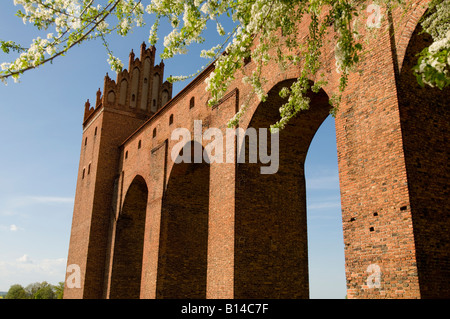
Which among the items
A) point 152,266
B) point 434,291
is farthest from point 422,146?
point 152,266

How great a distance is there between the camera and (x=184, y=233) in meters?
14.0

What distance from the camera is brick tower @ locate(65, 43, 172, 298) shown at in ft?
60.1

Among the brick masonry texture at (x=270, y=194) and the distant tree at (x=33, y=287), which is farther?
the distant tree at (x=33, y=287)

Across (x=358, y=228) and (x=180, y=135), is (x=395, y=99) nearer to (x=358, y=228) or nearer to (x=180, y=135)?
(x=358, y=228)

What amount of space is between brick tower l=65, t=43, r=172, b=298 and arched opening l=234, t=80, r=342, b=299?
10.6 m

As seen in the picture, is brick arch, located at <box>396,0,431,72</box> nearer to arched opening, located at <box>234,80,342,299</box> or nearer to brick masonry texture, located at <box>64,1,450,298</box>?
brick masonry texture, located at <box>64,1,450,298</box>

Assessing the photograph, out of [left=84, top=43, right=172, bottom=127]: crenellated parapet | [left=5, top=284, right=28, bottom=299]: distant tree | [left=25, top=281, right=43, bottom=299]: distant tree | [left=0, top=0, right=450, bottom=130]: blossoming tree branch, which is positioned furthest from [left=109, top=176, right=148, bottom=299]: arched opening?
[left=25, top=281, right=43, bottom=299]: distant tree

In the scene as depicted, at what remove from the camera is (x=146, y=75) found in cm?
2217

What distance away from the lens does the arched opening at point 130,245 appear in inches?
678

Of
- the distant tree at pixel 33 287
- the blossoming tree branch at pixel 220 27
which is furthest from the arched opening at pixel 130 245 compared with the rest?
the distant tree at pixel 33 287

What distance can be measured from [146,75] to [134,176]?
7.34 meters

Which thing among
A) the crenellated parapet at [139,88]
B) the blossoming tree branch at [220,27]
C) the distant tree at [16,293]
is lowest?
the distant tree at [16,293]

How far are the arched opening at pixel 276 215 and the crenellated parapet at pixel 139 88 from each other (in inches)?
486

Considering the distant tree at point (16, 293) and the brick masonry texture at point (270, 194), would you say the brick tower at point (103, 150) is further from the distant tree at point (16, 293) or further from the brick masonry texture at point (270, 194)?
the distant tree at point (16, 293)
